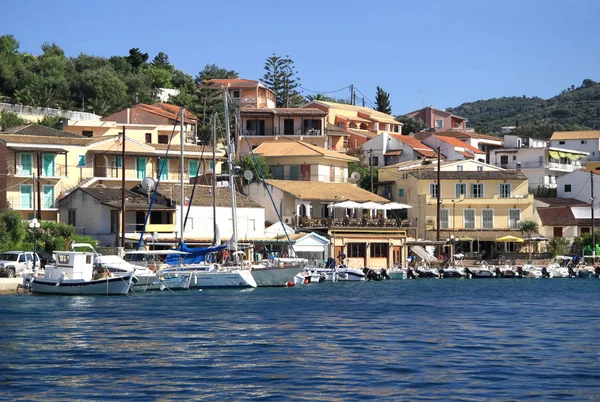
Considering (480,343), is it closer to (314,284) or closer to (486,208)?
(314,284)

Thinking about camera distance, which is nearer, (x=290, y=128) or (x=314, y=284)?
(x=314, y=284)

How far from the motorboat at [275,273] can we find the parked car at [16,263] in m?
12.4

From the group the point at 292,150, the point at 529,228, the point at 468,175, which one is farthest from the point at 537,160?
the point at 292,150

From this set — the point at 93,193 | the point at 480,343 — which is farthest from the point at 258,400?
the point at 93,193

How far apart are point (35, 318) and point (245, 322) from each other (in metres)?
8.12

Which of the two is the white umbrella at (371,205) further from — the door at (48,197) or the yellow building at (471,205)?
the door at (48,197)

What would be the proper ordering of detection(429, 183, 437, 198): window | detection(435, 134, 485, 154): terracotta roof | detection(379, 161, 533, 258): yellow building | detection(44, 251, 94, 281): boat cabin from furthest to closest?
detection(435, 134, 485, 154): terracotta roof, detection(429, 183, 437, 198): window, detection(379, 161, 533, 258): yellow building, detection(44, 251, 94, 281): boat cabin

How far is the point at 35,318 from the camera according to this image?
135 ft

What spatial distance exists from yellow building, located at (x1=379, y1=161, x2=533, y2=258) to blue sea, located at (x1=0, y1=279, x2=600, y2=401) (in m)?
37.9

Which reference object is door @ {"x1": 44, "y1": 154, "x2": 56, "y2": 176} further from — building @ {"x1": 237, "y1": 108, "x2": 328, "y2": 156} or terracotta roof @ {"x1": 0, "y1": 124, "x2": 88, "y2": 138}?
building @ {"x1": 237, "y1": 108, "x2": 328, "y2": 156}

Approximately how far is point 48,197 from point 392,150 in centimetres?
4406

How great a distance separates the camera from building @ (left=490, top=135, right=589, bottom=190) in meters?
114

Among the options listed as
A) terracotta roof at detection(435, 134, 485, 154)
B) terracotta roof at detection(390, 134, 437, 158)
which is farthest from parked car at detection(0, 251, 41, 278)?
terracotta roof at detection(435, 134, 485, 154)

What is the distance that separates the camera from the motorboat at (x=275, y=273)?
62031mm
